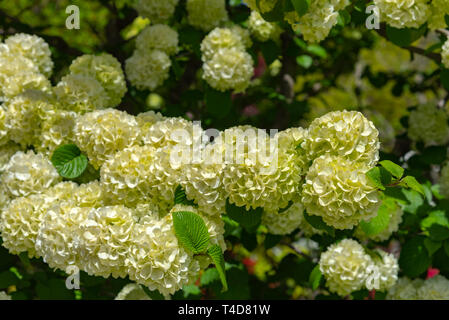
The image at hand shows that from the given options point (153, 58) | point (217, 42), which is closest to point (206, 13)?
point (217, 42)

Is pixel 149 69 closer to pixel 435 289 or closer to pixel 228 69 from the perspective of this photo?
pixel 228 69

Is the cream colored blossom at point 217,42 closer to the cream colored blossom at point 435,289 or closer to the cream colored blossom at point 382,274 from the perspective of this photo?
the cream colored blossom at point 382,274

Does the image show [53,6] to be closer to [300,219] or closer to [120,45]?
[120,45]

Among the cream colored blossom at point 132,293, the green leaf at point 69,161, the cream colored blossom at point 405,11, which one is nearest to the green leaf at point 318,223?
the green leaf at point 69,161

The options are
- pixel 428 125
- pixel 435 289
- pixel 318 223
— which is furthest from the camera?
pixel 428 125

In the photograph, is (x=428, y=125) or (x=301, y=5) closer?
(x=301, y=5)
